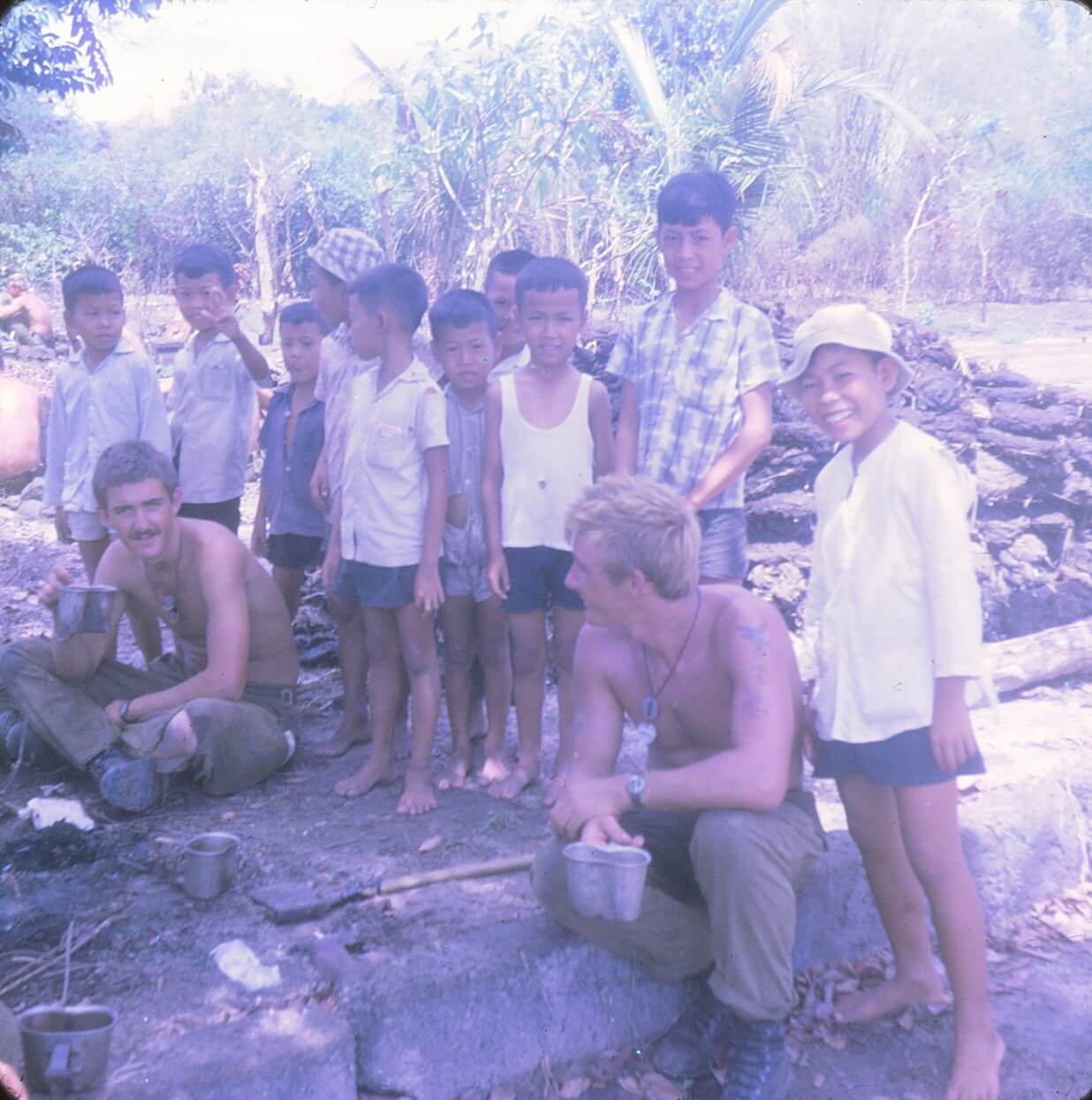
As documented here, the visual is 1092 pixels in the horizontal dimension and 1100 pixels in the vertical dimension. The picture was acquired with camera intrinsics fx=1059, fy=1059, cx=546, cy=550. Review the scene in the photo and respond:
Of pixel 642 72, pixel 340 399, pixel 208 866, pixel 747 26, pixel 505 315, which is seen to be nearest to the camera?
pixel 208 866

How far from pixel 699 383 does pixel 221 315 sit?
214 centimetres

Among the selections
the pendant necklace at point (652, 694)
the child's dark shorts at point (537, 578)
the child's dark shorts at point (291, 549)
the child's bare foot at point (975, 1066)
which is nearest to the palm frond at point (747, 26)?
the child's dark shorts at point (291, 549)

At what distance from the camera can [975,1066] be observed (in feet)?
8.28

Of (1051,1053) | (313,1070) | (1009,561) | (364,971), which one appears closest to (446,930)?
(364,971)

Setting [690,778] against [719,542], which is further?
[719,542]

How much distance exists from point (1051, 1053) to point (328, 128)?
21.6 meters

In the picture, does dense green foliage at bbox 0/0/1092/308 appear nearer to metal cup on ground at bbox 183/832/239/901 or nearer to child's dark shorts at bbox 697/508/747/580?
child's dark shorts at bbox 697/508/747/580

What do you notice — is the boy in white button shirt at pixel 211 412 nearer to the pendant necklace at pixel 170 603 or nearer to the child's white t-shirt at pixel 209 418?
the child's white t-shirt at pixel 209 418

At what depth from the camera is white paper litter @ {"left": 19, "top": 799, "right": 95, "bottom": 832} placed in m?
3.46

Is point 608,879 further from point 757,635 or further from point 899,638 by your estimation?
point 899,638

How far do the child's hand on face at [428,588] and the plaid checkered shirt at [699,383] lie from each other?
803 millimetres

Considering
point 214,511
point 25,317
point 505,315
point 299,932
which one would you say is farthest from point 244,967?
point 25,317

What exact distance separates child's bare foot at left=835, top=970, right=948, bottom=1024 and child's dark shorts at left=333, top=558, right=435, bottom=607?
6.23 feet

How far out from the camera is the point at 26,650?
12.6ft
